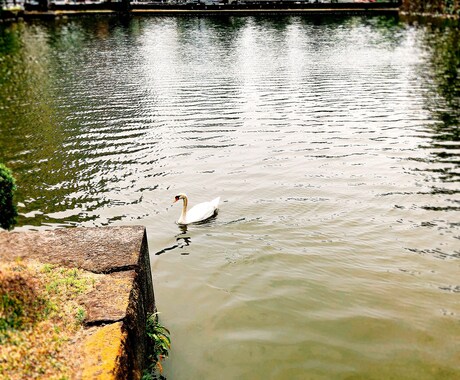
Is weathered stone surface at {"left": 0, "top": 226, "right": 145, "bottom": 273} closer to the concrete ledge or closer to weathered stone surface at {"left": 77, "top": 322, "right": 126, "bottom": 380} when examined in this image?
the concrete ledge

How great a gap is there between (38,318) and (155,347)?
5.87 ft

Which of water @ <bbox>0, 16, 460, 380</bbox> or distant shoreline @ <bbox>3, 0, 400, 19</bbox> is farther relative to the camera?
distant shoreline @ <bbox>3, 0, 400, 19</bbox>

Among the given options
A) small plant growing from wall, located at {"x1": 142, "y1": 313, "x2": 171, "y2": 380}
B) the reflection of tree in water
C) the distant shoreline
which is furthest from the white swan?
the distant shoreline

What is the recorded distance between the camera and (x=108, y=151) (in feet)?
46.3

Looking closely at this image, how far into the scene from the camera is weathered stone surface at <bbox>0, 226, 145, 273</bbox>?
16.7 ft

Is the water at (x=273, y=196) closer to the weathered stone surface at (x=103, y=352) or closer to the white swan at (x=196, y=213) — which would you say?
the white swan at (x=196, y=213)

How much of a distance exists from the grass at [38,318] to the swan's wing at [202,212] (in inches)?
196

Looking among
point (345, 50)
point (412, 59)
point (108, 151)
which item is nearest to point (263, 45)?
point (345, 50)

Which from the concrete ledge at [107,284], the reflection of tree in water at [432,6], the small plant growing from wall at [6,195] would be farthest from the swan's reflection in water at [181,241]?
the reflection of tree in water at [432,6]

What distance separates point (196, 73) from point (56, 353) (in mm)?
26197

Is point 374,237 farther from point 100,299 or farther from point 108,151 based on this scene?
point 108,151

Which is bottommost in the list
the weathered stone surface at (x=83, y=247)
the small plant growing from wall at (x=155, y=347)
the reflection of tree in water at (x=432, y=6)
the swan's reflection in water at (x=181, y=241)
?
the swan's reflection in water at (x=181, y=241)

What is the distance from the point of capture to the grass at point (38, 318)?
12.0 ft

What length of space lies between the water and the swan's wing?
220mm
